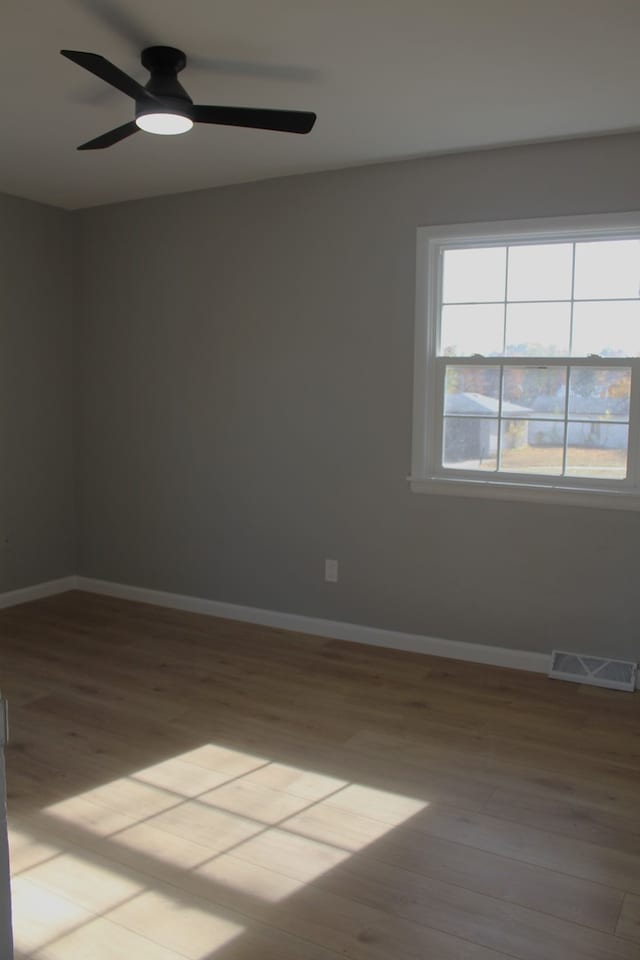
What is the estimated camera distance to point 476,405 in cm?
402

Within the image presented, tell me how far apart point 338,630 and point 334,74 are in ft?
9.28

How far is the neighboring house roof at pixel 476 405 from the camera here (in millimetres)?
3920

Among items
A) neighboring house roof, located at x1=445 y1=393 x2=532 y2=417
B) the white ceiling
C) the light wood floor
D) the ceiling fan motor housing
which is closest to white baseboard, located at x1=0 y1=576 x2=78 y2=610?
the light wood floor

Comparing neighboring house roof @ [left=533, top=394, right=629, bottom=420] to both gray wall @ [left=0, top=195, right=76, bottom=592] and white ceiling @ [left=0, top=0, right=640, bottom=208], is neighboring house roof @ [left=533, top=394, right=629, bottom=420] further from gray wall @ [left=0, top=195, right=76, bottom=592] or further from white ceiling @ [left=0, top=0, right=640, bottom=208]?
gray wall @ [left=0, top=195, right=76, bottom=592]

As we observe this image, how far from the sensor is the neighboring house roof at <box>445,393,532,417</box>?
154 inches

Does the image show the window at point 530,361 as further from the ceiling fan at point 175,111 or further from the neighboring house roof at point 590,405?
the ceiling fan at point 175,111

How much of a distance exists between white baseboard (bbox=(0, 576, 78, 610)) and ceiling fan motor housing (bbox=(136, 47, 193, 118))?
11.2 feet

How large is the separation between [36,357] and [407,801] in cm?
378

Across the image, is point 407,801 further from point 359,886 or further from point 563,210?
point 563,210

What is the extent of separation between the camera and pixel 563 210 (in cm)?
367

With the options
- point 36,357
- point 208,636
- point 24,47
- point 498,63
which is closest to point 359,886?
point 208,636

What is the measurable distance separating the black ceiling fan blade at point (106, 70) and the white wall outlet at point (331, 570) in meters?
2.62

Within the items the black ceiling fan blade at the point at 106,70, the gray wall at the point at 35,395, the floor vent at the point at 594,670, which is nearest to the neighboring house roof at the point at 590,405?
the floor vent at the point at 594,670

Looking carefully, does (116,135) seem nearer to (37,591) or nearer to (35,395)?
(35,395)
